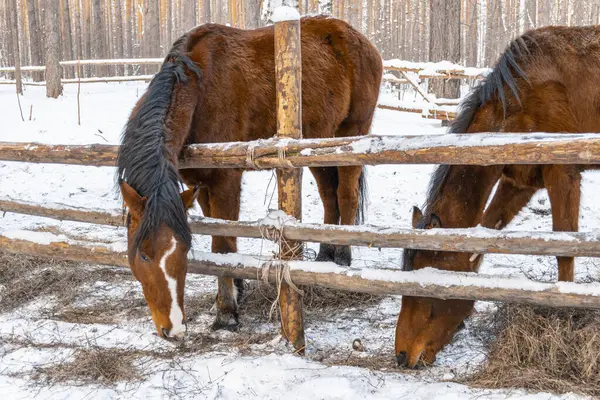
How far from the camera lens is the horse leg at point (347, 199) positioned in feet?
17.8

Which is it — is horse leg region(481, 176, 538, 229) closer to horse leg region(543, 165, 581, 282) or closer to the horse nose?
horse leg region(543, 165, 581, 282)

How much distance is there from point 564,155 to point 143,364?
280 cm

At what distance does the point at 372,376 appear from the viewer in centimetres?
315

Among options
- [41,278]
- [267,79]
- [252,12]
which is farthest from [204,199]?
[252,12]

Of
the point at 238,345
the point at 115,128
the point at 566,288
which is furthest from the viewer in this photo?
the point at 115,128

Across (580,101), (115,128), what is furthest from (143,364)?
(115,128)

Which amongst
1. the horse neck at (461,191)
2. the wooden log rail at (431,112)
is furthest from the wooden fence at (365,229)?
the wooden log rail at (431,112)

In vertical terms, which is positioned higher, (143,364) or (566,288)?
(566,288)

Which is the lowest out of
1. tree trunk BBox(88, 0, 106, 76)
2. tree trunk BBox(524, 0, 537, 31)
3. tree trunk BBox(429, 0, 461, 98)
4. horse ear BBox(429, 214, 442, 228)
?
horse ear BBox(429, 214, 442, 228)

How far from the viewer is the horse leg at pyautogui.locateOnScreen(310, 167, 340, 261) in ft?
18.4

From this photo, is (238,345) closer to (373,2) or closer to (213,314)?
(213,314)

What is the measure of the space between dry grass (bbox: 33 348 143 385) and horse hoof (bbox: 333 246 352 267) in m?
2.44

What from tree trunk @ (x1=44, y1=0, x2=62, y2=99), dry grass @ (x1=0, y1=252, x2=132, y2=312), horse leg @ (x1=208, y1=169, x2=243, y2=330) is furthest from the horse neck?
tree trunk @ (x1=44, y1=0, x2=62, y2=99)

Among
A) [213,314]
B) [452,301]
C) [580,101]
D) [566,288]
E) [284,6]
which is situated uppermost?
[284,6]
